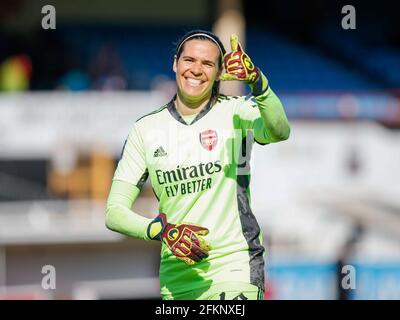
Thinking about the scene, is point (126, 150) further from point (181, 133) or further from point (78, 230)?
point (78, 230)

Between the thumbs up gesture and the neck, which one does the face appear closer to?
the neck

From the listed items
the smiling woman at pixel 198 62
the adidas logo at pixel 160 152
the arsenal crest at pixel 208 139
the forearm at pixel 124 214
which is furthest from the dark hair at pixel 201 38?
the forearm at pixel 124 214

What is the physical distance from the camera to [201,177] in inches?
237

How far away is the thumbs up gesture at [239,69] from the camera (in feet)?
18.4

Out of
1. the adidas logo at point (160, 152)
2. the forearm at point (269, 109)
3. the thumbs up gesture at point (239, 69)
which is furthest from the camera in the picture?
the adidas logo at point (160, 152)

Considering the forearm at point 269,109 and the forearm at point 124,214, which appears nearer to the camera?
the forearm at point 269,109

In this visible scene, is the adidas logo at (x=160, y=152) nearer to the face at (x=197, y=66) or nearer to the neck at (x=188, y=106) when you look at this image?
the neck at (x=188, y=106)

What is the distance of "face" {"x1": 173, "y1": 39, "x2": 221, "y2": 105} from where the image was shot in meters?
5.89

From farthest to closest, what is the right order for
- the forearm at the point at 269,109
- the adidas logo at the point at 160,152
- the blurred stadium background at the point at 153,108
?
the blurred stadium background at the point at 153,108
the adidas logo at the point at 160,152
the forearm at the point at 269,109

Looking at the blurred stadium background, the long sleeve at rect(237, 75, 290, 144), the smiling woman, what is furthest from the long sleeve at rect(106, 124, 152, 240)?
the blurred stadium background

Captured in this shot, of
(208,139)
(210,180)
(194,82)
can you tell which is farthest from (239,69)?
(210,180)

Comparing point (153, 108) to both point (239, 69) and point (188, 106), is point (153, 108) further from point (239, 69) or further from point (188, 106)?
point (239, 69)

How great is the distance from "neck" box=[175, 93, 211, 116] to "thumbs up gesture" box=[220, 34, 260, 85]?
1.42 ft

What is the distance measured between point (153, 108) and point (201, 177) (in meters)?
15.4
